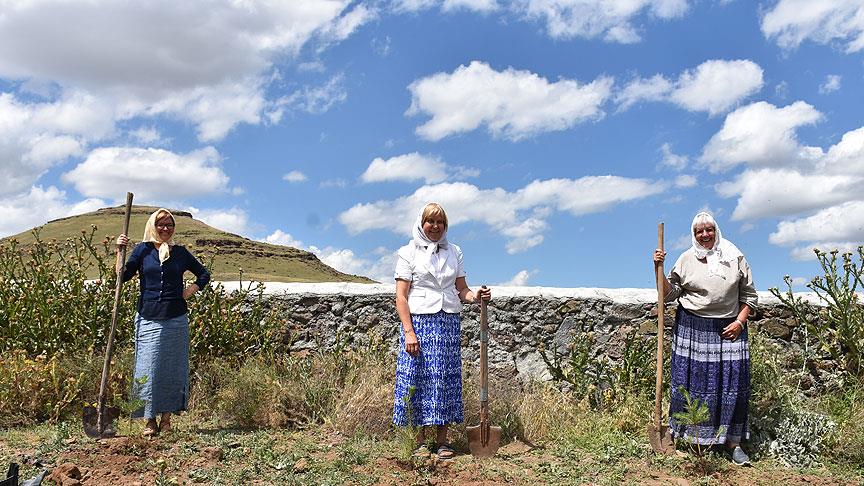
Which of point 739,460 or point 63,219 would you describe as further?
point 63,219

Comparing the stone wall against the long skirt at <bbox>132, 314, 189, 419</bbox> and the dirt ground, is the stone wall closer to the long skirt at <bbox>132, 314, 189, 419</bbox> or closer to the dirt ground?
the dirt ground

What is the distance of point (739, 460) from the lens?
4.89 metres

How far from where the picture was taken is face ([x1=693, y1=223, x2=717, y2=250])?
15.9ft

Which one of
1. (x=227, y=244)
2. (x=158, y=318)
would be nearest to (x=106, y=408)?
(x=158, y=318)

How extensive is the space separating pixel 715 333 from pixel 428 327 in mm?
1983

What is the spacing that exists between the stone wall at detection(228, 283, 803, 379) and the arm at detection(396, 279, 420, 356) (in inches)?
84.0

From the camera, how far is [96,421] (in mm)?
5488

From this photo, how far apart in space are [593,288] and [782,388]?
1.93 meters

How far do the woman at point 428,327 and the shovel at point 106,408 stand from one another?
84.2 inches

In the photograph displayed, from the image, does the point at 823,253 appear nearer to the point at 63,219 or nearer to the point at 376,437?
the point at 376,437

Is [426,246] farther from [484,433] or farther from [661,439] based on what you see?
[661,439]

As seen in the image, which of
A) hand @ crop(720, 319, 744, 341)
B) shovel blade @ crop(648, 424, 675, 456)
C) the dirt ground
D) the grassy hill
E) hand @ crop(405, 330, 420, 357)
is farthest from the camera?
the grassy hill

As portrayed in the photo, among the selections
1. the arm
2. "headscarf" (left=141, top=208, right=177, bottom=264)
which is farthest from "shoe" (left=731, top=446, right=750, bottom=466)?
"headscarf" (left=141, top=208, right=177, bottom=264)

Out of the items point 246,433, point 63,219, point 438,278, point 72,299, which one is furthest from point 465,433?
point 63,219
